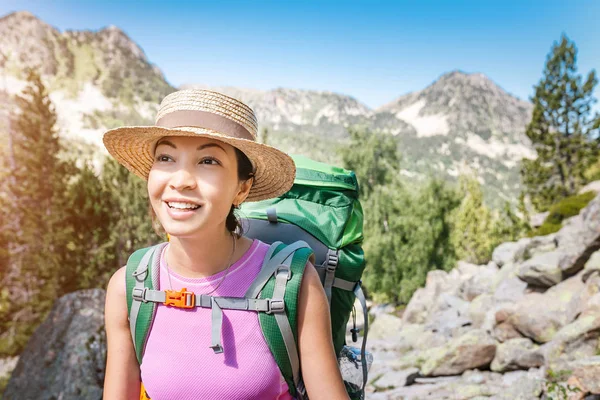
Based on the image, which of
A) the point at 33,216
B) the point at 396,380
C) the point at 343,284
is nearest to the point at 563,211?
the point at 396,380

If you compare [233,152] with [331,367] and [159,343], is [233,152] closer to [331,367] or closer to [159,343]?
[159,343]

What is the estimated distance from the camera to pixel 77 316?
6.77 meters

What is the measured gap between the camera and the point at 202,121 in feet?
5.20

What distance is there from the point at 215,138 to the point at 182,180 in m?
0.19

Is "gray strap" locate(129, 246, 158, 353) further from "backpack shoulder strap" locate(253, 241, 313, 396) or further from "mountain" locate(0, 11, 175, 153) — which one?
"mountain" locate(0, 11, 175, 153)

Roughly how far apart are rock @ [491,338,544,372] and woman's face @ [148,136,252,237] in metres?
6.04

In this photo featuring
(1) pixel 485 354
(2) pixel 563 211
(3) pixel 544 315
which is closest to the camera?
(1) pixel 485 354

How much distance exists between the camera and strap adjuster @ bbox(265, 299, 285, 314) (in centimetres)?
157

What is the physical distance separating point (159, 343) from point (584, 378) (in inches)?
165

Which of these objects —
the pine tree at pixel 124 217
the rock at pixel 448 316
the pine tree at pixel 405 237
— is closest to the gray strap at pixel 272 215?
the rock at pixel 448 316

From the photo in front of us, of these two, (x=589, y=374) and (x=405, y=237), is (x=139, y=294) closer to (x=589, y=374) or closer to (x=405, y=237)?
(x=589, y=374)

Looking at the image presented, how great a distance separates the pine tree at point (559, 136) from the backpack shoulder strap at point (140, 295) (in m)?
31.1

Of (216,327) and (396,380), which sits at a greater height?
(216,327)

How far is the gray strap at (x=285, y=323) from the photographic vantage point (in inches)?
62.1
